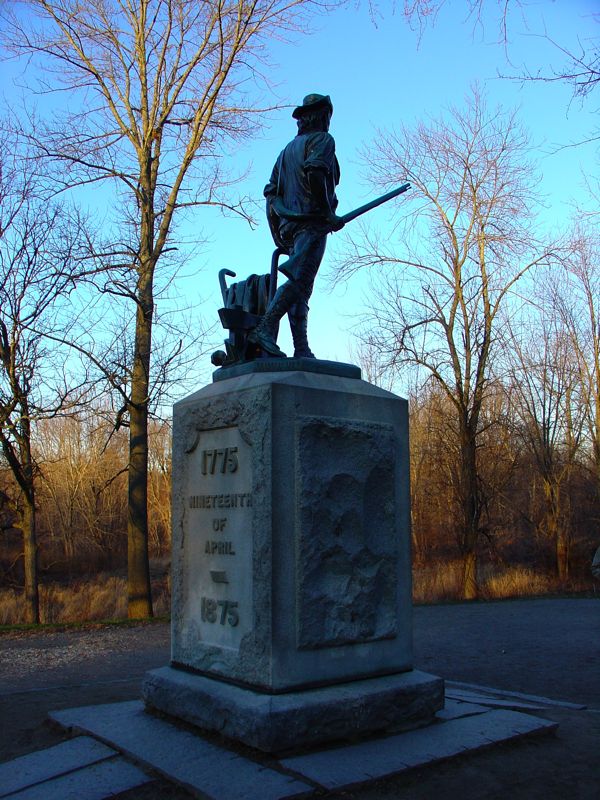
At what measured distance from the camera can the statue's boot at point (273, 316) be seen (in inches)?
198

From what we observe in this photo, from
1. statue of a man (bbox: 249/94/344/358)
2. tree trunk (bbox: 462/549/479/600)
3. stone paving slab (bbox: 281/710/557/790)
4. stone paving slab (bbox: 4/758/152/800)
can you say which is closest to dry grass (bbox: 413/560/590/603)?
tree trunk (bbox: 462/549/479/600)

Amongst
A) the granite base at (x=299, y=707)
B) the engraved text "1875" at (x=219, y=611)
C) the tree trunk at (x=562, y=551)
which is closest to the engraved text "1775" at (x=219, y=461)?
the engraved text "1875" at (x=219, y=611)

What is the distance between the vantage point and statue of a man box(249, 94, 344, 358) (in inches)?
200

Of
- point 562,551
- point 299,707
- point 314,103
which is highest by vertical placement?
point 314,103

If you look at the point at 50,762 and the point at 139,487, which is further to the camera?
the point at 139,487

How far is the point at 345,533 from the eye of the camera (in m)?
4.51

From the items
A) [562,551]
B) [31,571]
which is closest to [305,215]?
[31,571]

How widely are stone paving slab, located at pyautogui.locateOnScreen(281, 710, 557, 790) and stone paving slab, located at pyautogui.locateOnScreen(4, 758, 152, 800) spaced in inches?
31.0

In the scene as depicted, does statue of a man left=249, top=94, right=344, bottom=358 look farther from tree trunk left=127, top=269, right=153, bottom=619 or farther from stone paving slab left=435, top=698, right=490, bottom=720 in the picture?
tree trunk left=127, top=269, right=153, bottom=619

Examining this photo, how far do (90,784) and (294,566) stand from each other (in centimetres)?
149

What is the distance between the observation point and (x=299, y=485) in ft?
14.2

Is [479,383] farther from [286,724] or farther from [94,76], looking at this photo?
[286,724]

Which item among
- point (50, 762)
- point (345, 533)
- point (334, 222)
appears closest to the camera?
point (50, 762)

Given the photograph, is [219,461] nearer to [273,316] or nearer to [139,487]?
[273,316]
